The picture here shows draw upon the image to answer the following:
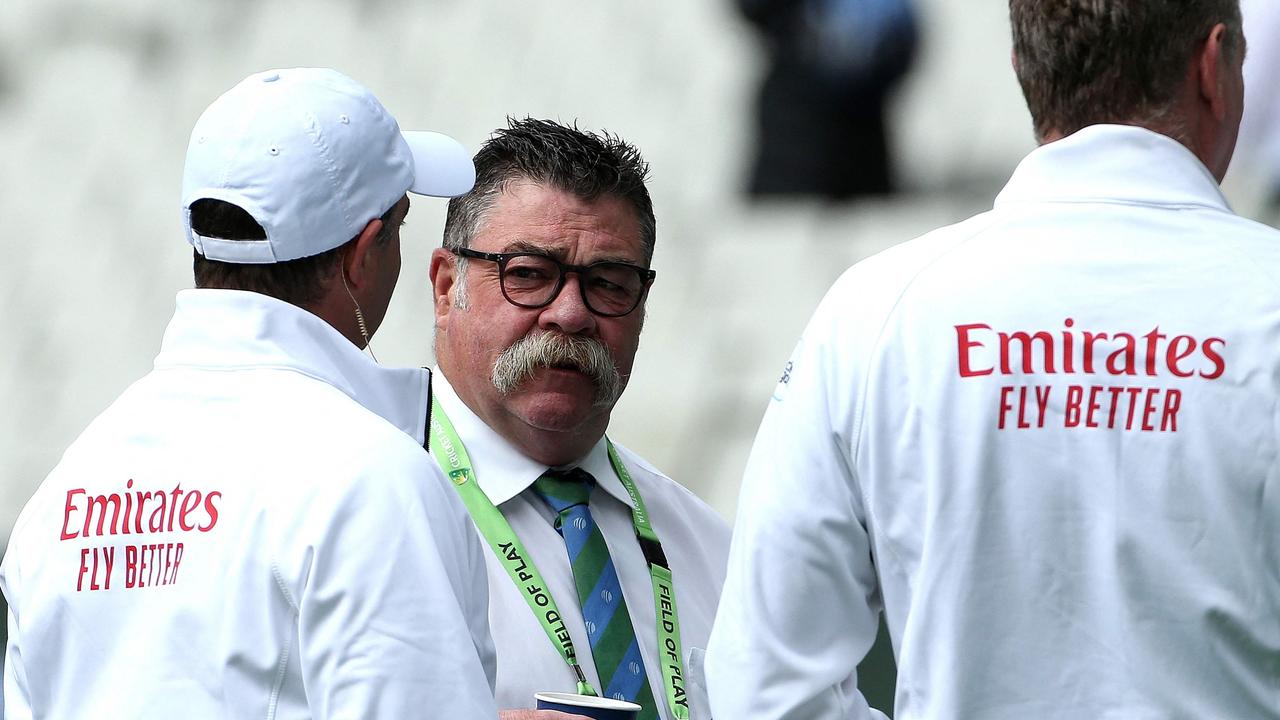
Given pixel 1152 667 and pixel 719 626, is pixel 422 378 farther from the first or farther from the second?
pixel 1152 667

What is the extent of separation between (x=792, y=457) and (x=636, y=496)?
103cm

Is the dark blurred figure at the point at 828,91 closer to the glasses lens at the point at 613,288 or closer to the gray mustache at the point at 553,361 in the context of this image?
the glasses lens at the point at 613,288

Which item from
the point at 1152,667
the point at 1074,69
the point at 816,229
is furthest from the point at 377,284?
the point at 816,229

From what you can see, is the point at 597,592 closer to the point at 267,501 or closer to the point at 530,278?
the point at 530,278

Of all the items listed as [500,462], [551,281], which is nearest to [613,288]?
[551,281]

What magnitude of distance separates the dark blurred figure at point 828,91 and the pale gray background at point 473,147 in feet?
0.17

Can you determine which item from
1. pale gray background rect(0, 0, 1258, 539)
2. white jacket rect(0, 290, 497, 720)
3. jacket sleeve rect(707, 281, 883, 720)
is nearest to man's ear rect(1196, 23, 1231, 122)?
jacket sleeve rect(707, 281, 883, 720)

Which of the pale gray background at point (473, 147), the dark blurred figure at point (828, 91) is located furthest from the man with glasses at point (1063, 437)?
the dark blurred figure at point (828, 91)

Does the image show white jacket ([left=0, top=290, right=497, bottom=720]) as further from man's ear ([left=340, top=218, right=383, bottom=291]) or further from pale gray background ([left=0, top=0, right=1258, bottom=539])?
pale gray background ([left=0, top=0, right=1258, bottom=539])

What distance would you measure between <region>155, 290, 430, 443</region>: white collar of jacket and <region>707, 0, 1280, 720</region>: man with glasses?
474 millimetres

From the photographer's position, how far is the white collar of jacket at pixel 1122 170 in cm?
161

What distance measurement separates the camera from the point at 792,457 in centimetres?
167

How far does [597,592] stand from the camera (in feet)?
8.09

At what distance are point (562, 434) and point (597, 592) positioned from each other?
0.30 metres
